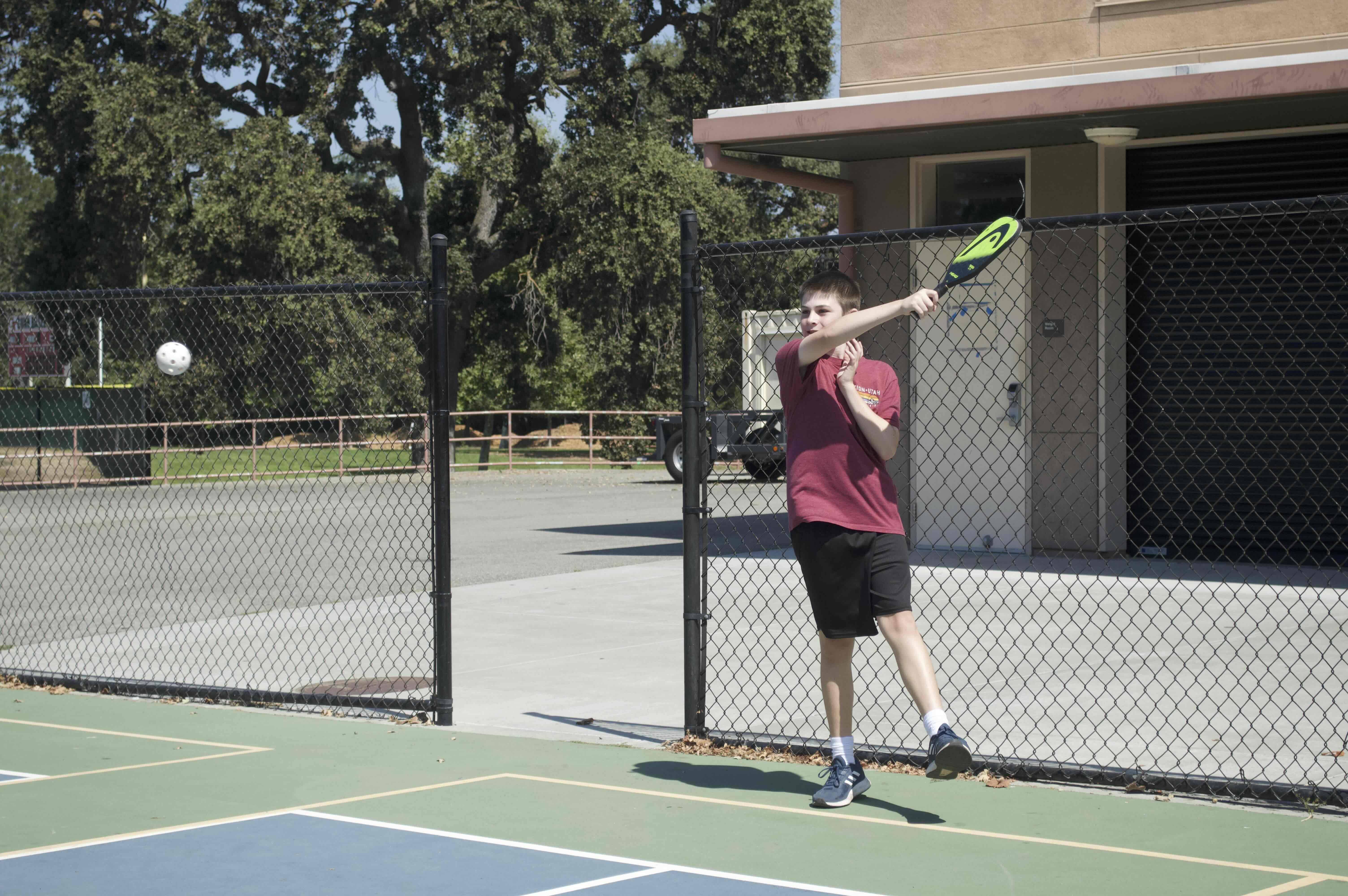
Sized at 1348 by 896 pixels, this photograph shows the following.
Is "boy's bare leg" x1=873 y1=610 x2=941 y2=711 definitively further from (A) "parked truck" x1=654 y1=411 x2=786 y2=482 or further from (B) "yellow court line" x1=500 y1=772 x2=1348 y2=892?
(A) "parked truck" x1=654 y1=411 x2=786 y2=482

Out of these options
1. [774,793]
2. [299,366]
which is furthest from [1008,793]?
[299,366]

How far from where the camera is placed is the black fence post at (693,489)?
6.49m

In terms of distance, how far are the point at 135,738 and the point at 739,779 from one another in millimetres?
3011

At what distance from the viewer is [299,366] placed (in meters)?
31.7

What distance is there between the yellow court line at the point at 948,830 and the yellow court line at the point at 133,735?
57.4 inches

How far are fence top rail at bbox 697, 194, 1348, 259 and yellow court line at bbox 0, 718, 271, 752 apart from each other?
315 cm

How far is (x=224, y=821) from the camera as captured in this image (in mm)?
5359

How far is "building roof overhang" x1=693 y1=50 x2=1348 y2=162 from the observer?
11.3 m

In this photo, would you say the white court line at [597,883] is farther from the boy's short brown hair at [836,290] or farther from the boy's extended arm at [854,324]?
the boy's short brown hair at [836,290]

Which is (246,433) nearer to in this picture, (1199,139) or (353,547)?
(353,547)

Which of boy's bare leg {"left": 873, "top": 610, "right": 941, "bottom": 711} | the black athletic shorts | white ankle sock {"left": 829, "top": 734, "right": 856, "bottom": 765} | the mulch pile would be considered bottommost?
the mulch pile

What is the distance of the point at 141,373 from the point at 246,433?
8.96ft

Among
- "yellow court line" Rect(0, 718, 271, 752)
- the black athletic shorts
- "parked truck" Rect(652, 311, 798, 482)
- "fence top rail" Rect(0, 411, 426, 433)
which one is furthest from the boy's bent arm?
"fence top rail" Rect(0, 411, 426, 433)

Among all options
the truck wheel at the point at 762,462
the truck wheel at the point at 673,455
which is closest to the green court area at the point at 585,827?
the truck wheel at the point at 762,462
